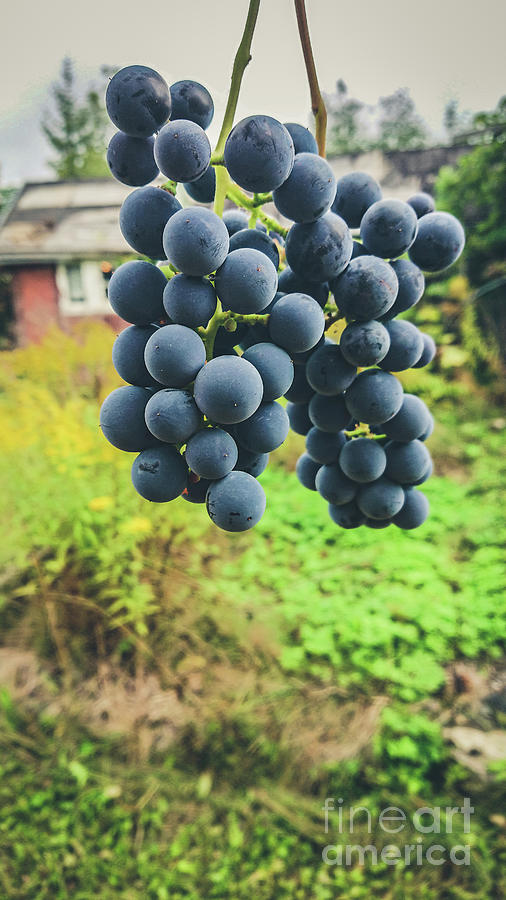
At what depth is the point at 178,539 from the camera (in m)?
3.31

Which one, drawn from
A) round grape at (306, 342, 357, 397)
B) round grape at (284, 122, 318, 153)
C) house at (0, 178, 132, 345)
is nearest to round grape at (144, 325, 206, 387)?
round grape at (306, 342, 357, 397)

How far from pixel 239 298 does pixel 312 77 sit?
0.27 metres

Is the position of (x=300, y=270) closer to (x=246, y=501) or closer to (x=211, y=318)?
(x=211, y=318)

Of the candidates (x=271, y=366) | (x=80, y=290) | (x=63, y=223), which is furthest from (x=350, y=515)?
(x=63, y=223)

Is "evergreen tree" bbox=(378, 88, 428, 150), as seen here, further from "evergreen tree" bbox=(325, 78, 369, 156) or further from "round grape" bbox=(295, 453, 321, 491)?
"round grape" bbox=(295, 453, 321, 491)

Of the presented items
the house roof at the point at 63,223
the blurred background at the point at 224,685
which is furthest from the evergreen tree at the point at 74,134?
the blurred background at the point at 224,685

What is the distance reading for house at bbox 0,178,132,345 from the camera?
38.3 ft

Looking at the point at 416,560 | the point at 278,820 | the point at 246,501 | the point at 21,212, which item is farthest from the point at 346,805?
the point at 21,212

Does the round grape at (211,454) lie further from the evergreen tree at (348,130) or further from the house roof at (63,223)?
the evergreen tree at (348,130)

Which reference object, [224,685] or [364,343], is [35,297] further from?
[364,343]

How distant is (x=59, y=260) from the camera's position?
11844 millimetres

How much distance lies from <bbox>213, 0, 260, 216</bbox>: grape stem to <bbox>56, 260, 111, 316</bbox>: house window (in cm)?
1211

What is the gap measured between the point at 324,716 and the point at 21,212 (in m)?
Result: 14.2

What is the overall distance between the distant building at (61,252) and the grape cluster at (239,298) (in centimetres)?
1078
